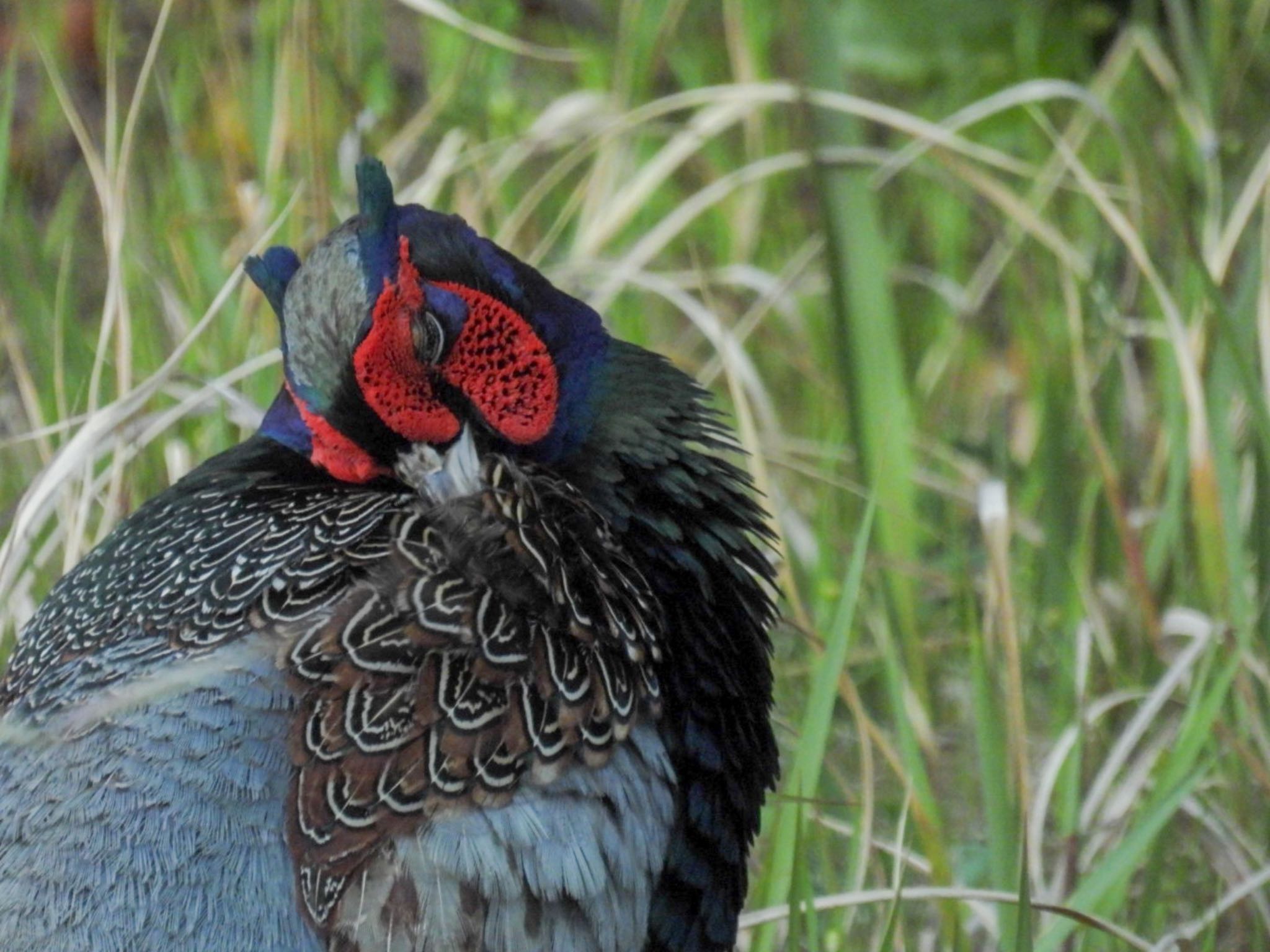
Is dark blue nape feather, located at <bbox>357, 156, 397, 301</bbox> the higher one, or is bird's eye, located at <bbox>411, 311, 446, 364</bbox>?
dark blue nape feather, located at <bbox>357, 156, 397, 301</bbox>

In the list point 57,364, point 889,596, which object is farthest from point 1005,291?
point 57,364

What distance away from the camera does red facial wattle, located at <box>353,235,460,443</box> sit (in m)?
2.19

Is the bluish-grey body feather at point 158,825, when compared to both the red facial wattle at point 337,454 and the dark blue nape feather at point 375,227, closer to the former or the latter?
the red facial wattle at point 337,454

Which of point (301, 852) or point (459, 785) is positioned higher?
point (459, 785)

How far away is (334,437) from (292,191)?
4.22ft

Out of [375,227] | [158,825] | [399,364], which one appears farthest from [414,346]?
[158,825]

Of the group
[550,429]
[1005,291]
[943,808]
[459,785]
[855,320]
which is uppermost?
[1005,291]

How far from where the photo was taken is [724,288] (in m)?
4.46

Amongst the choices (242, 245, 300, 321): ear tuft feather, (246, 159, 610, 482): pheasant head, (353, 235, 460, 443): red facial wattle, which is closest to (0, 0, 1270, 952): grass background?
(242, 245, 300, 321): ear tuft feather

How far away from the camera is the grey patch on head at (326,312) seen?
2.19 m

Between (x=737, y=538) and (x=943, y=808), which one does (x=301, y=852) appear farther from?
(x=943, y=808)

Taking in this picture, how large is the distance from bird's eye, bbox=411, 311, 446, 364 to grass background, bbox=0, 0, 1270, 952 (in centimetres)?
61

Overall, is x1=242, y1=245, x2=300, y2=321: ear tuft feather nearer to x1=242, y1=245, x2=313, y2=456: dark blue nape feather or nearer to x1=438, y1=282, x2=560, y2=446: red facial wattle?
x1=242, y1=245, x2=313, y2=456: dark blue nape feather

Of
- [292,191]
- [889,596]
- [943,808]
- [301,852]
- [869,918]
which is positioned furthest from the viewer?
[292,191]
